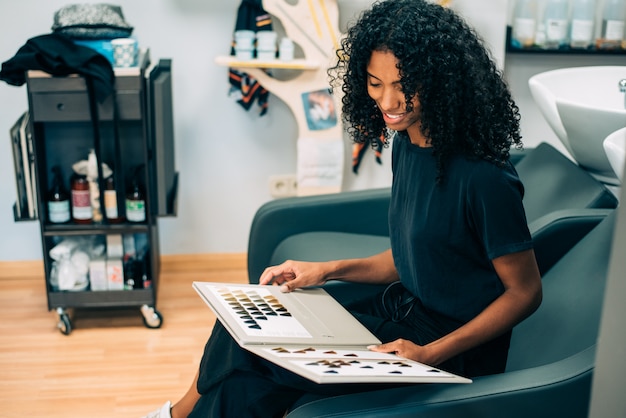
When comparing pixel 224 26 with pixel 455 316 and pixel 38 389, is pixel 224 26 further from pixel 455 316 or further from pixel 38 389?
pixel 455 316

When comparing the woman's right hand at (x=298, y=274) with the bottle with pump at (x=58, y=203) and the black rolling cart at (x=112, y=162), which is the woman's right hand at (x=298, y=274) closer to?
the black rolling cart at (x=112, y=162)

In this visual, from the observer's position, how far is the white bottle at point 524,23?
9.12 feet

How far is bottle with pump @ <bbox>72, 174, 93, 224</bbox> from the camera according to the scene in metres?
2.41

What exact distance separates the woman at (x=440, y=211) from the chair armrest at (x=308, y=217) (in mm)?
721

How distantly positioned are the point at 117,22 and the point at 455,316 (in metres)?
1.48

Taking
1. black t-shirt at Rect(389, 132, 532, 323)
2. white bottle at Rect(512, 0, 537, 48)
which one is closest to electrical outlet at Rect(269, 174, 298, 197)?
white bottle at Rect(512, 0, 537, 48)

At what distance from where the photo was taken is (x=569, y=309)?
1518 millimetres

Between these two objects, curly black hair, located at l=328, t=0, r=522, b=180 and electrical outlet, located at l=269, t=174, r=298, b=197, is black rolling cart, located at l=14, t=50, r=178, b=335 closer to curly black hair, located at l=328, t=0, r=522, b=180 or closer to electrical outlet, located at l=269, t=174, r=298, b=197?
electrical outlet, located at l=269, t=174, r=298, b=197

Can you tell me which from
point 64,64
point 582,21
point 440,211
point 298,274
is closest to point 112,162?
point 64,64

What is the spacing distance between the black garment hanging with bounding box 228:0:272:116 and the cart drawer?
1.80ft

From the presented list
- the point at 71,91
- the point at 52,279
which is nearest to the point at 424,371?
the point at 71,91

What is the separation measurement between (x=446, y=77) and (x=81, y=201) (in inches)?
59.1

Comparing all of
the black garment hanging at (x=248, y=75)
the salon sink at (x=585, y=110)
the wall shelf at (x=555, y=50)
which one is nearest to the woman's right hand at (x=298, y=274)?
the salon sink at (x=585, y=110)

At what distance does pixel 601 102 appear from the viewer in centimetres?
219
